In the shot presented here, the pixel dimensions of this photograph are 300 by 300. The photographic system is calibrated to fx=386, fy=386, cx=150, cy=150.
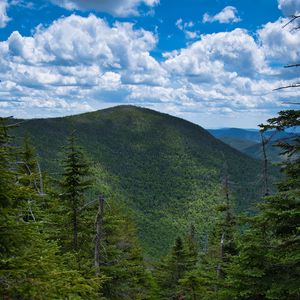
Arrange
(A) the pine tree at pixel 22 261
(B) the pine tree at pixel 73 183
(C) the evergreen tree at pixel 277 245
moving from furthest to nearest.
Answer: (B) the pine tree at pixel 73 183 → (C) the evergreen tree at pixel 277 245 → (A) the pine tree at pixel 22 261

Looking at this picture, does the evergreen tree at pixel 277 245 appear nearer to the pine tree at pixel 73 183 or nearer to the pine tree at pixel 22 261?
the pine tree at pixel 22 261

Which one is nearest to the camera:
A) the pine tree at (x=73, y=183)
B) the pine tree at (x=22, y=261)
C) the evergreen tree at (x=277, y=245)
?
the pine tree at (x=22, y=261)

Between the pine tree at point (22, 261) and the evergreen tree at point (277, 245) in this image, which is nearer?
the pine tree at point (22, 261)

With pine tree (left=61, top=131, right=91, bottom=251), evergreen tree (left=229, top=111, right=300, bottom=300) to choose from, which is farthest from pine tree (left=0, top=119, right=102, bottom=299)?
pine tree (left=61, top=131, right=91, bottom=251)

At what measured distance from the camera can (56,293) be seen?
6082mm

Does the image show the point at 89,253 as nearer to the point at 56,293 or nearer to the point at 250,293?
the point at 250,293

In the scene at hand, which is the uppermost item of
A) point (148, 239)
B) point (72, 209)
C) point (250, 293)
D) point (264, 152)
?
point (264, 152)

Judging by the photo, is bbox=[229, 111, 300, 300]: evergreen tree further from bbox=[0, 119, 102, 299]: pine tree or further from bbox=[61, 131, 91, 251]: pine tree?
bbox=[61, 131, 91, 251]: pine tree

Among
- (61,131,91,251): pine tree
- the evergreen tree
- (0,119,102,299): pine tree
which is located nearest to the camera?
(0,119,102,299): pine tree

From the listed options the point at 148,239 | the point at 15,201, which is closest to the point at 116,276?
the point at 15,201

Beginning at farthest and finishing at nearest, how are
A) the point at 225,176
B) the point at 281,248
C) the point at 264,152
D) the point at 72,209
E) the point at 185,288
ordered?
1. the point at 185,288
2. the point at 225,176
3. the point at 72,209
4. the point at 264,152
5. the point at 281,248

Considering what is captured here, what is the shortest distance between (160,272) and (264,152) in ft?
73.2

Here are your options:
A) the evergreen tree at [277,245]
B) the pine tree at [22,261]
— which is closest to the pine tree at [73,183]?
the evergreen tree at [277,245]

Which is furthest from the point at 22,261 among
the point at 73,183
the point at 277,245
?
the point at 73,183
